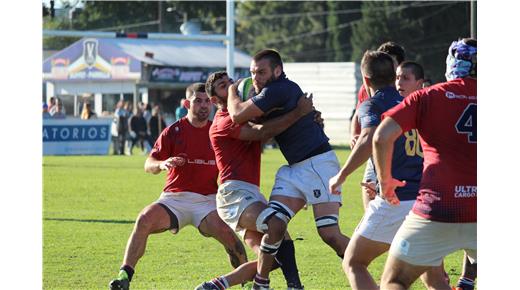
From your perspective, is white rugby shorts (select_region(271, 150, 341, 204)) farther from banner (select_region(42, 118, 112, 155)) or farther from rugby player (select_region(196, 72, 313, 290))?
banner (select_region(42, 118, 112, 155))

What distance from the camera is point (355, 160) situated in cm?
701

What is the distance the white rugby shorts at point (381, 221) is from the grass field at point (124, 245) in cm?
224

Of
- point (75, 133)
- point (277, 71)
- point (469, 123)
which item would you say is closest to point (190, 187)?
point (277, 71)

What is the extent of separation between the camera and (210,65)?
50.1 metres

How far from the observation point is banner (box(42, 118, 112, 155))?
36.7 m

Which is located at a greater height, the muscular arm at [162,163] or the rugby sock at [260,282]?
the muscular arm at [162,163]

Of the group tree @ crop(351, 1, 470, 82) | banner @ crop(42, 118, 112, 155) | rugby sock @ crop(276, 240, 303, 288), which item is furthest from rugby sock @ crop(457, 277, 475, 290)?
tree @ crop(351, 1, 470, 82)

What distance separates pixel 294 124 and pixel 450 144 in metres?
2.58

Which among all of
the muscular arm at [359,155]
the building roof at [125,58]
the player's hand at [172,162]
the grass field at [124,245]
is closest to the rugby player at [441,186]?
the muscular arm at [359,155]

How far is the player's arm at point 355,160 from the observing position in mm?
6937

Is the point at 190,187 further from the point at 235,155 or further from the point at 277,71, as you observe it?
the point at 277,71

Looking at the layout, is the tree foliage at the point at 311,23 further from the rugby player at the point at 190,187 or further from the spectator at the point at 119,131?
the rugby player at the point at 190,187
